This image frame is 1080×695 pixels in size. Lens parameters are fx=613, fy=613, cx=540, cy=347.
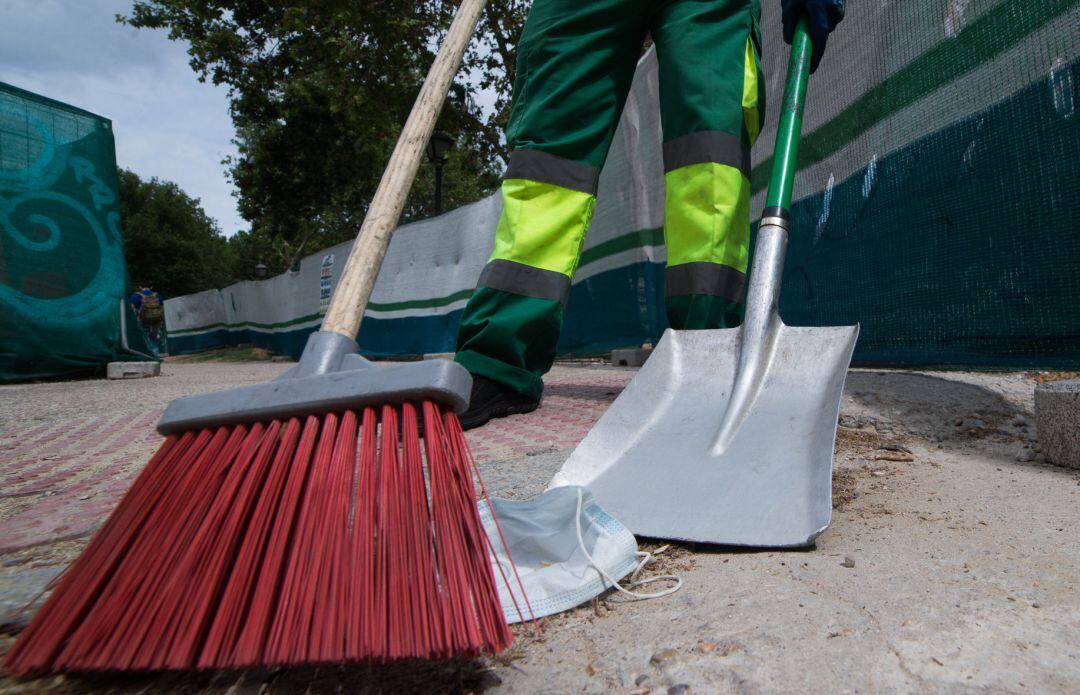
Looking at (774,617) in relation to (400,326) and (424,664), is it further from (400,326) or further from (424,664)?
(400,326)

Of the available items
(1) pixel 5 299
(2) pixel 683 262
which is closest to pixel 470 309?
(2) pixel 683 262

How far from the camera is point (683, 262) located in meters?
1.80

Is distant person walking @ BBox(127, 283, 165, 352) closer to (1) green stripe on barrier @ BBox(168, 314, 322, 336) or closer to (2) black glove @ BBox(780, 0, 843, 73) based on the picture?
(1) green stripe on barrier @ BBox(168, 314, 322, 336)

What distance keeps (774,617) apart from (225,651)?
58 cm

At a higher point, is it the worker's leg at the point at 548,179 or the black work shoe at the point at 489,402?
the worker's leg at the point at 548,179

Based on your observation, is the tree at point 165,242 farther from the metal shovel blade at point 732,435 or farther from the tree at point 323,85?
the metal shovel blade at point 732,435

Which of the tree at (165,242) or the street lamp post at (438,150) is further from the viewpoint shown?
the tree at (165,242)

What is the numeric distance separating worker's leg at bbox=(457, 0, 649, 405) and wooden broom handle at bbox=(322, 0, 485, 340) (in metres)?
0.36

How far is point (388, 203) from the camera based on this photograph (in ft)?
3.96

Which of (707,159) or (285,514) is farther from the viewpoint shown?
(707,159)

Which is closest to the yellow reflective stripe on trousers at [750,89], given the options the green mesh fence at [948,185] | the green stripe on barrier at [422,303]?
the green mesh fence at [948,185]

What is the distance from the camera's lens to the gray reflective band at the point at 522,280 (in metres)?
1.75

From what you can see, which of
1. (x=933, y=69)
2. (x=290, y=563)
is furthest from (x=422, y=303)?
(x=290, y=563)

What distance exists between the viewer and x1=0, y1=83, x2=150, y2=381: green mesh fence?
527 centimetres
